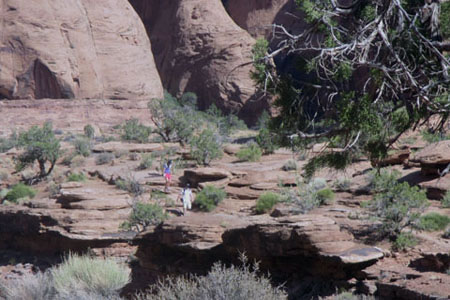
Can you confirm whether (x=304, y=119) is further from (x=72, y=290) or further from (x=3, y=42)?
(x=3, y=42)

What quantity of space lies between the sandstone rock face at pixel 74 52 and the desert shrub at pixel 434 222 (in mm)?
29621

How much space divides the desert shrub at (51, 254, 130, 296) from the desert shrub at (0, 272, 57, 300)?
17 centimetres

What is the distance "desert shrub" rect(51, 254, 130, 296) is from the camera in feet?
31.7

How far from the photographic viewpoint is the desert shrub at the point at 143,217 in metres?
14.0

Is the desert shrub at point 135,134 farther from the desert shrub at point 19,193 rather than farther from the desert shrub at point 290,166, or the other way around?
the desert shrub at point 290,166

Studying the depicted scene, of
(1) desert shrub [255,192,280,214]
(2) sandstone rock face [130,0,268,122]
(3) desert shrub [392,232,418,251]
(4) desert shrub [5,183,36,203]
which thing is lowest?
(4) desert shrub [5,183,36,203]

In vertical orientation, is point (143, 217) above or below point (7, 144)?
above

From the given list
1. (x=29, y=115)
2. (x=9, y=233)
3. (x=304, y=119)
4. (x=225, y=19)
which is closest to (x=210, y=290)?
(x=304, y=119)

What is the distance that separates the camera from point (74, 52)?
37219 millimetres

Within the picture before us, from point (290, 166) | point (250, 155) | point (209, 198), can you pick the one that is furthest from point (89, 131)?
point (209, 198)

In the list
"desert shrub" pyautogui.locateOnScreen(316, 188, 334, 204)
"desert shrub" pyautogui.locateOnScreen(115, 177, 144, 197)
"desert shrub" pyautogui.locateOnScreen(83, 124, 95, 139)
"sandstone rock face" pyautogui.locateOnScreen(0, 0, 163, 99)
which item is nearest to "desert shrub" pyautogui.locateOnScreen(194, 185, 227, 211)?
"desert shrub" pyautogui.locateOnScreen(115, 177, 144, 197)

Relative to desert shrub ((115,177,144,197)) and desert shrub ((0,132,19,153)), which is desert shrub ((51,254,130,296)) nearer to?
desert shrub ((115,177,144,197))

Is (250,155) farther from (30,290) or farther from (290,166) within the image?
(30,290)

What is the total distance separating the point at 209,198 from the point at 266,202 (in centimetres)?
227
